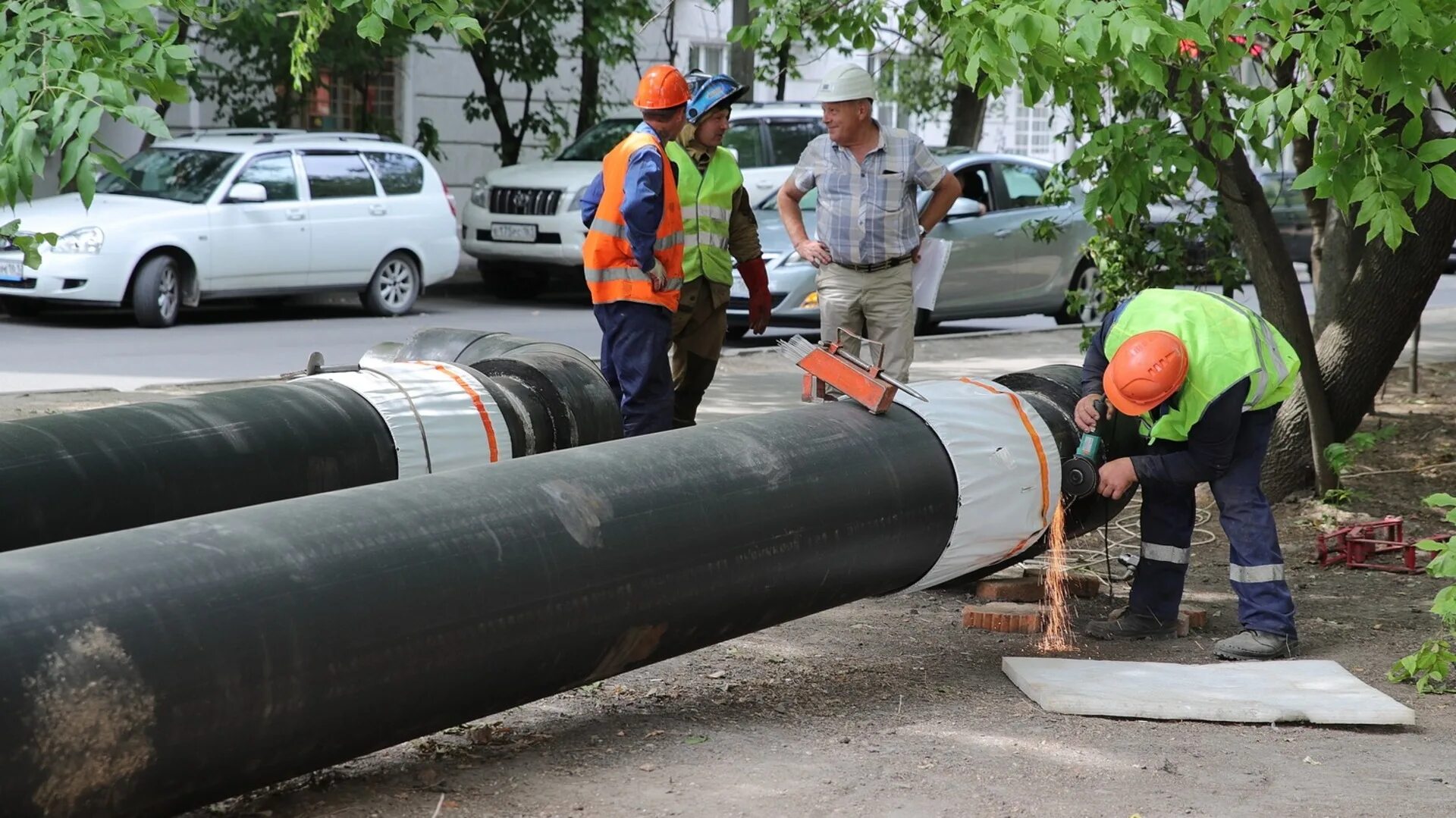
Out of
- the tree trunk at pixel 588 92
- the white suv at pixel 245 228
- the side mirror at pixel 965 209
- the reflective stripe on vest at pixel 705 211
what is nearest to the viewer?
the reflective stripe on vest at pixel 705 211

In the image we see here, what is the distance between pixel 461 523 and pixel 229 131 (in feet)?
40.2

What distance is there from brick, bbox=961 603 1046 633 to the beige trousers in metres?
1.68

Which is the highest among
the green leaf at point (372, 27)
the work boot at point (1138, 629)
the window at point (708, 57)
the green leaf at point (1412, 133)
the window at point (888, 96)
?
the window at point (708, 57)

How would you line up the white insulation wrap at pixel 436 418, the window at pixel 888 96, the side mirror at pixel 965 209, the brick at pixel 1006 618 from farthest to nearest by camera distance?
the window at pixel 888 96 < the side mirror at pixel 965 209 < the brick at pixel 1006 618 < the white insulation wrap at pixel 436 418

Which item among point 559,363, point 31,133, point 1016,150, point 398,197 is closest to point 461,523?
point 31,133

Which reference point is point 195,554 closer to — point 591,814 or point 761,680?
point 591,814

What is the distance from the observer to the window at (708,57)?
2531 centimetres

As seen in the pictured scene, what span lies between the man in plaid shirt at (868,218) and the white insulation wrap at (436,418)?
7.03ft

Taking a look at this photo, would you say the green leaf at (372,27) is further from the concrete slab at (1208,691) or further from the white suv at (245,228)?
the white suv at (245,228)

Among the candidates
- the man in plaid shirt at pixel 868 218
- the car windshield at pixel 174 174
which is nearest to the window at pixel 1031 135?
the car windshield at pixel 174 174

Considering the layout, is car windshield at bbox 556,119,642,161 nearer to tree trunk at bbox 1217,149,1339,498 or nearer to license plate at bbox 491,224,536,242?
license plate at bbox 491,224,536,242

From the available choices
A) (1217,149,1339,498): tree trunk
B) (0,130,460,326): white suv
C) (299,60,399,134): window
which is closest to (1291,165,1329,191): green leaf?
(1217,149,1339,498): tree trunk

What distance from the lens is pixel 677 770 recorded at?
13.8ft

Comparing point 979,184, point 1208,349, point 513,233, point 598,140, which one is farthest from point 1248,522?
point 598,140
